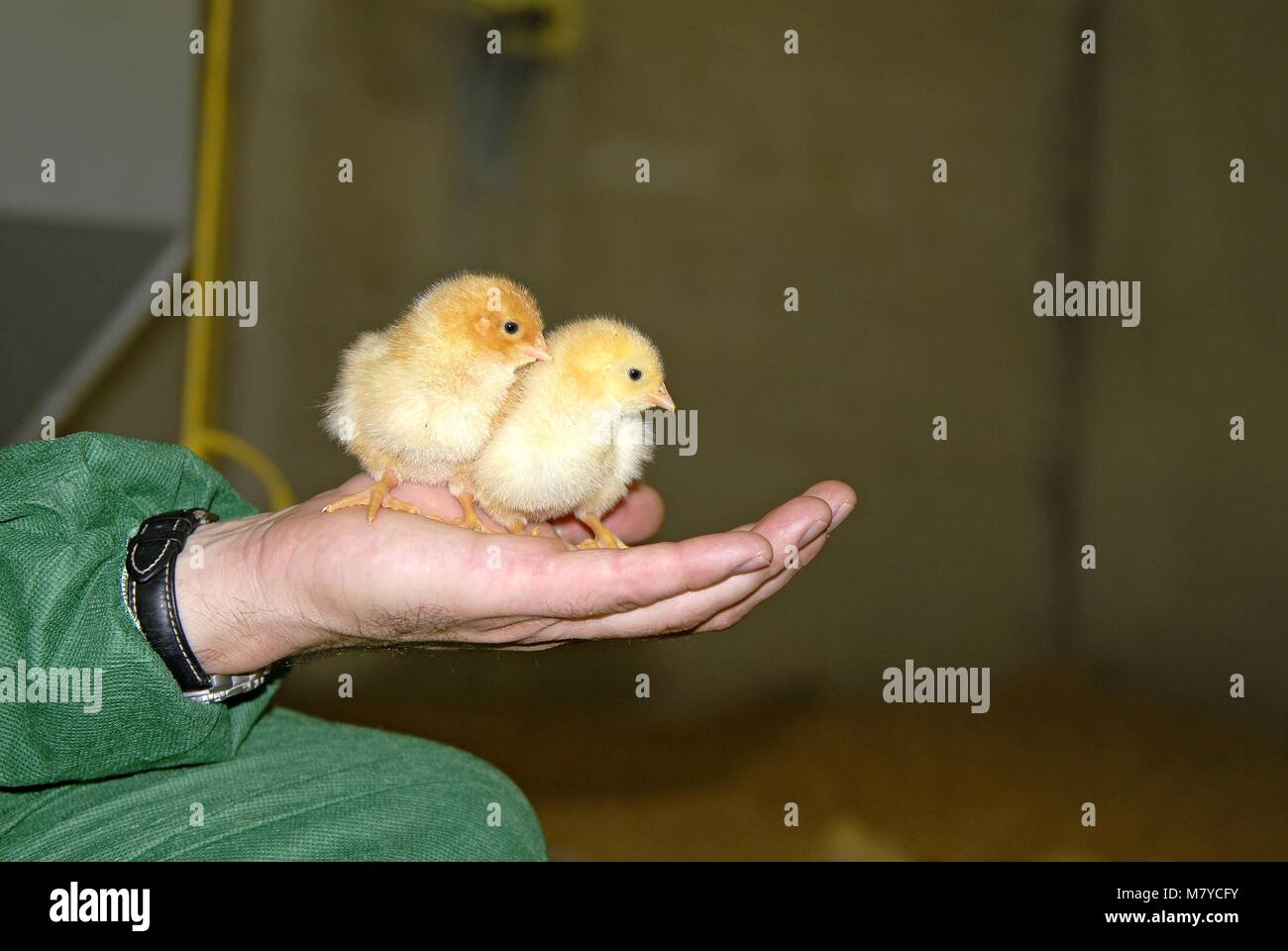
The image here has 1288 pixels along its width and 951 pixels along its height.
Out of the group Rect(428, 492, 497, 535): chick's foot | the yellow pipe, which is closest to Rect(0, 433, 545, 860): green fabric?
Rect(428, 492, 497, 535): chick's foot

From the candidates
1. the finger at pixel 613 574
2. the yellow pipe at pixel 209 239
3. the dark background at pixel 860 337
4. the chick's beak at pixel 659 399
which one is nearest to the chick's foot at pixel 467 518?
the finger at pixel 613 574

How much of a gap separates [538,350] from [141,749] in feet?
2.43

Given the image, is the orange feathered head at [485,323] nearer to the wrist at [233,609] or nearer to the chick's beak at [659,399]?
the chick's beak at [659,399]

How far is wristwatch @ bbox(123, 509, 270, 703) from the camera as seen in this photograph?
1271 mm

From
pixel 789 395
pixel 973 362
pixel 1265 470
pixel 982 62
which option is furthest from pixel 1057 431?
Result: pixel 982 62

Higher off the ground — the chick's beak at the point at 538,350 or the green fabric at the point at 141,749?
the chick's beak at the point at 538,350

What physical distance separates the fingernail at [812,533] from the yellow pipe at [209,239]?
8.82ft

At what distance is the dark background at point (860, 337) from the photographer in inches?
166

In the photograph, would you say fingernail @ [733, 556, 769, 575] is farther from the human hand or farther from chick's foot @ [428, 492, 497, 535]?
chick's foot @ [428, 492, 497, 535]

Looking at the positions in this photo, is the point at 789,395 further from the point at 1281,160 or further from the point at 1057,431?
the point at 1281,160

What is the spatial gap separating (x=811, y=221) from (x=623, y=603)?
3.83 meters

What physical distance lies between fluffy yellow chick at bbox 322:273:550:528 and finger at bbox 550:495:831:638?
0.88ft

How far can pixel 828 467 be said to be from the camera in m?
4.85

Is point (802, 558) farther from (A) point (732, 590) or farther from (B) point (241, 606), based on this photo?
(B) point (241, 606)
